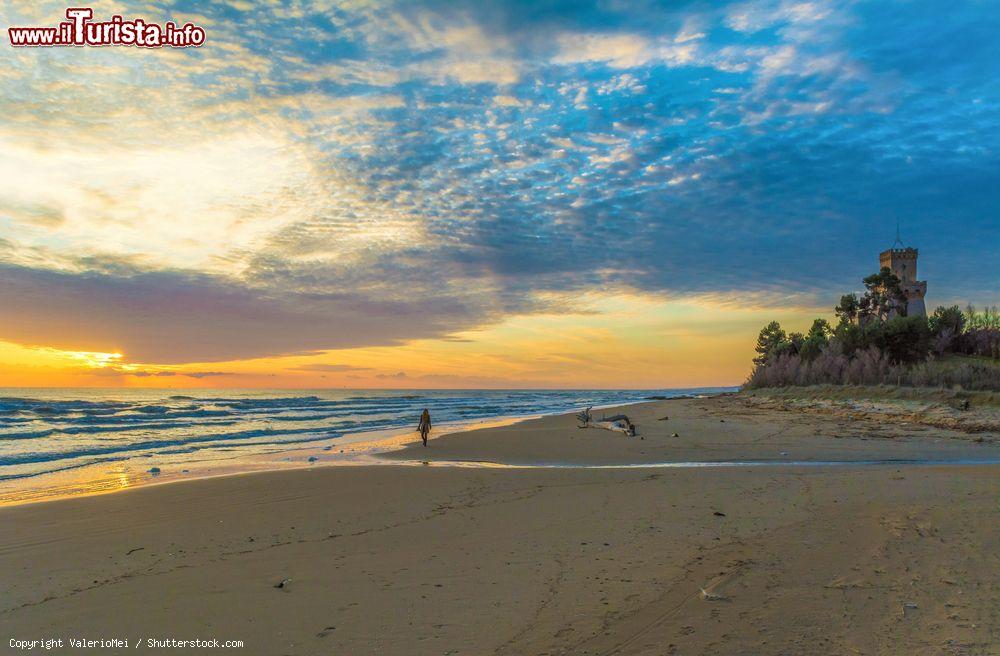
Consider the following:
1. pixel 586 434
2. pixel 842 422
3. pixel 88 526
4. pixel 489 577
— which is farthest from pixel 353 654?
pixel 842 422

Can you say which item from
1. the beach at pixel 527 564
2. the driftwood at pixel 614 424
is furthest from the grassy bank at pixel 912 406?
the beach at pixel 527 564

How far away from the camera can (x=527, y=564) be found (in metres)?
6.59

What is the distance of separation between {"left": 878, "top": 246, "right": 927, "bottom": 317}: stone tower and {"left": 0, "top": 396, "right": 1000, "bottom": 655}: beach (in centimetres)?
7492

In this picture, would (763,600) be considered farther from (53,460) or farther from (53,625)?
(53,460)

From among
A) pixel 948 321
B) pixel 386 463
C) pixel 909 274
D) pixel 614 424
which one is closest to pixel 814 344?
pixel 948 321

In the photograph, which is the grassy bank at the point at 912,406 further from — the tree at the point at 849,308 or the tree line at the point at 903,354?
the tree at the point at 849,308

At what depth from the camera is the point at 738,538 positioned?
7.48 m

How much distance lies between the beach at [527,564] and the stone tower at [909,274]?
74.9 meters

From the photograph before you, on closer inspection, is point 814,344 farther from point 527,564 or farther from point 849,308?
point 527,564

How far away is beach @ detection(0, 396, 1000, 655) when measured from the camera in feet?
15.8

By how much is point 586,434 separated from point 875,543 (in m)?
17.5

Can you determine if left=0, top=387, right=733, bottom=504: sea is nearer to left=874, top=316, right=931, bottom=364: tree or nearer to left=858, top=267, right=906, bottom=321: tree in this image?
left=874, top=316, right=931, bottom=364: tree

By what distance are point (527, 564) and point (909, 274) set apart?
87.1m

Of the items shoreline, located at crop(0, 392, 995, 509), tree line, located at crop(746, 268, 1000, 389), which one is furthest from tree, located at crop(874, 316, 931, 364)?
shoreline, located at crop(0, 392, 995, 509)
